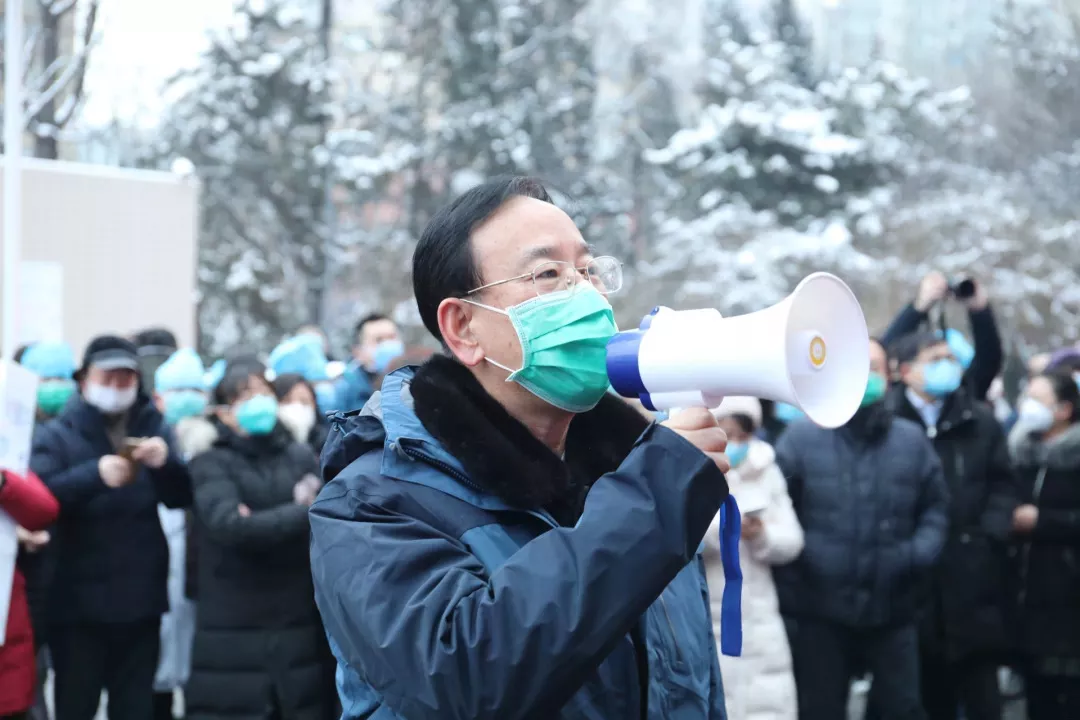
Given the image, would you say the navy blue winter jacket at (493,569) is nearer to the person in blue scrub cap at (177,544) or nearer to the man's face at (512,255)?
the man's face at (512,255)

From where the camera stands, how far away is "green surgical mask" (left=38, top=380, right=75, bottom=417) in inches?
269

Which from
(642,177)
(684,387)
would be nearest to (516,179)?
(684,387)

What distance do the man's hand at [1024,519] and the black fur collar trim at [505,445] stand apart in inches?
192

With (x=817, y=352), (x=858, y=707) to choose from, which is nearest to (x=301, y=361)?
(x=858, y=707)

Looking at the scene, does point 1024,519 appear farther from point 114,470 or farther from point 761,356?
point 761,356

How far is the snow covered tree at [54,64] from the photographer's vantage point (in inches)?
637

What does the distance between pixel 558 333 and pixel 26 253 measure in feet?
45.0

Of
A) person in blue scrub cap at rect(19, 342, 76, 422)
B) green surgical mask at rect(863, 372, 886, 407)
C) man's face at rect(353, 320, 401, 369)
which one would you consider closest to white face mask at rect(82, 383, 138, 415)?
person in blue scrub cap at rect(19, 342, 76, 422)

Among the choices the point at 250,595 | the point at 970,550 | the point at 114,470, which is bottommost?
the point at 250,595

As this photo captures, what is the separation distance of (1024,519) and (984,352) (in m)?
1.18

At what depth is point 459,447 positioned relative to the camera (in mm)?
2008

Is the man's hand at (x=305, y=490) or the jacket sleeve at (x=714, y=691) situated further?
the man's hand at (x=305, y=490)

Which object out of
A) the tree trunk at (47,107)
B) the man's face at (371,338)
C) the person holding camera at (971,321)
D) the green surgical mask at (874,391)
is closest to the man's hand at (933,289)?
the person holding camera at (971,321)

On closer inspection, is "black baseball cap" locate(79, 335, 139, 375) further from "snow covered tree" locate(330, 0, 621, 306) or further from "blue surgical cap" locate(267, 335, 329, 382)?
"snow covered tree" locate(330, 0, 621, 306)
